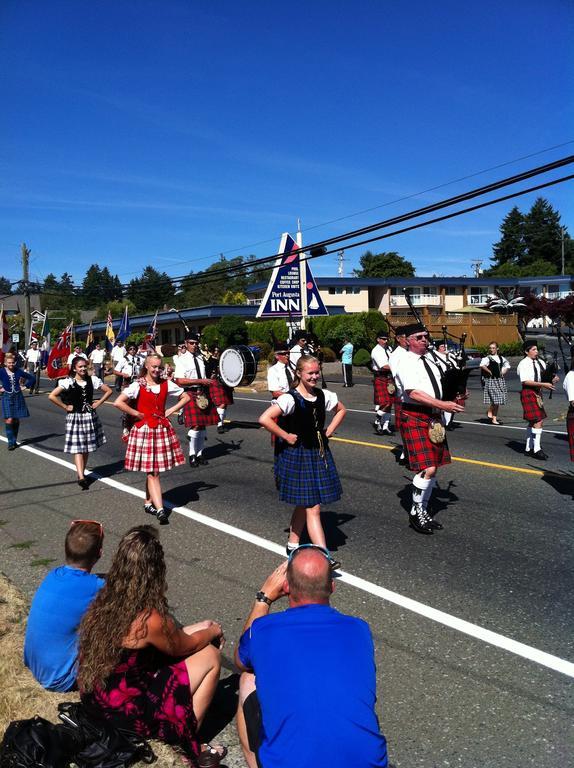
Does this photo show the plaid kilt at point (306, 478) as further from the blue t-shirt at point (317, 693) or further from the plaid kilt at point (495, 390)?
the plaid kilt at point (495, 390)

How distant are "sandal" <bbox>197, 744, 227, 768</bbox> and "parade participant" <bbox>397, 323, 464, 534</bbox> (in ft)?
11.5

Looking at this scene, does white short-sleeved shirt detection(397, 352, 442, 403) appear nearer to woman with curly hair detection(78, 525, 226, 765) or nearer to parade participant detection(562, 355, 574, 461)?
parade participant detection(562, 355, 574, 461)

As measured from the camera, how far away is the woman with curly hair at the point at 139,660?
9.56 ft

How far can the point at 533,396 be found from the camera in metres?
9.82

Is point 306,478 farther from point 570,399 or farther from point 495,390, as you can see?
point 495,390

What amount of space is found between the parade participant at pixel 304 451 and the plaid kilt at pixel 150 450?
1940 mm

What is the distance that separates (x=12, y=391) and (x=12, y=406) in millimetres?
320

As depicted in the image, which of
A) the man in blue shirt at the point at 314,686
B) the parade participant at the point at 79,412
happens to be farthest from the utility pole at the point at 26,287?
the man in blue shirt at the point at 314,686

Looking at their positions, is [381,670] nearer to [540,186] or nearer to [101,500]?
[101,500]

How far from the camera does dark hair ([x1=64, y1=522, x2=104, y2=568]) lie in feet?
10.9

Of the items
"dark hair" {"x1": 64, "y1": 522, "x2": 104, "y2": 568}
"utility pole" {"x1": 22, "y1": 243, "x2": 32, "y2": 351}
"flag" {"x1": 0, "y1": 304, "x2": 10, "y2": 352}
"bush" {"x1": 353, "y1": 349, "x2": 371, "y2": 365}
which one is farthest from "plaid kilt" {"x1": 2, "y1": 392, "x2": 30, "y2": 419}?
"utility pole" {"x1": 22, "y1": 243, "x2": 32, "y2": 351}

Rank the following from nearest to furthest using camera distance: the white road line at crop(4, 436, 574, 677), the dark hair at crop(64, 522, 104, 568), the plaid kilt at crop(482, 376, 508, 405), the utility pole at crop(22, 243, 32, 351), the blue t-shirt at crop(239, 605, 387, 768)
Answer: the blue t-shirt at crop(239, 605, 387, 768) → the dark hair at crop(64, 522, 104, 568) → the white road line at crop(4, 436, 574, 677) → the plaid kilt at crop(482, 376, 508, 405) → the utility pole at crop(22, 243, 32, 351)

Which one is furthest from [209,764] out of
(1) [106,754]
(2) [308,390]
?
(2) [308,390]

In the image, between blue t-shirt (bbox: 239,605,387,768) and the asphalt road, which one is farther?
the asphalt road
